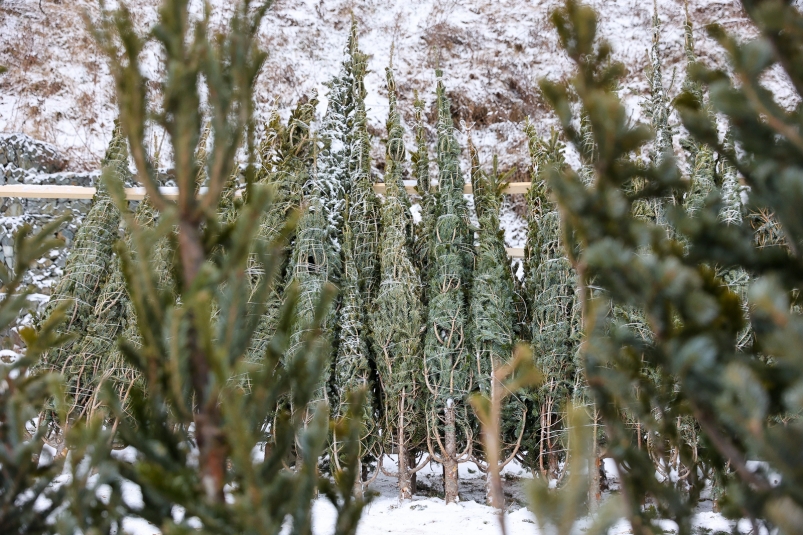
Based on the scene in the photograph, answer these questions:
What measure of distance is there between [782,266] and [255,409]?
2.38 feet

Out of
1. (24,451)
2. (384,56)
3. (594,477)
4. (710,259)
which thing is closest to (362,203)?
(594,477)

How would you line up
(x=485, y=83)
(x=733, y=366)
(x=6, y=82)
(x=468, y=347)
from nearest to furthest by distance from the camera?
(x=733, y=366) → (x=468, y=347) → (x=6, y=82) → (x=485, y=83)

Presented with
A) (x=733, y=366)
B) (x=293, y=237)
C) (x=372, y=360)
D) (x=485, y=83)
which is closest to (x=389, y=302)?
(x=372, y=360)

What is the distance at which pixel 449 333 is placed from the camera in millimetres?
4973

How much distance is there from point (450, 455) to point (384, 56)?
8.65 metres

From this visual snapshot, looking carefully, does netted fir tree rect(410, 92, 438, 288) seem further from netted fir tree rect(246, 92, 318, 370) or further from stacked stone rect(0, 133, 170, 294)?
stacked stone rect(0, 133, 170, 294)

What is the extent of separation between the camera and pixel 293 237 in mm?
5746

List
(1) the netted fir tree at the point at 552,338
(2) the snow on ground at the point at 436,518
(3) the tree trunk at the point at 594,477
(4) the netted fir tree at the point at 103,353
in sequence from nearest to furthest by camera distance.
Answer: (2) the snow on ground at the point at 436,518, (3) the tree trunk at the point at 594,477, (1) the netted fir tree at the point at 552,338, (4) the netted fir tree at the point at 103,353

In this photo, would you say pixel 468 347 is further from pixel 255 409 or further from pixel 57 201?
pixel 57 201

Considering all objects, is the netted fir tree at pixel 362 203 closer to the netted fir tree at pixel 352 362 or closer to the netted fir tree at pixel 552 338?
the netted fir tree at pixel 352 362

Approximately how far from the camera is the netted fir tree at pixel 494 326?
4.82 metres

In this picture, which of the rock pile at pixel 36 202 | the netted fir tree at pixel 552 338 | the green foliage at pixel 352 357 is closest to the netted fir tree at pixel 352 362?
the green foliage at pixel 352 357

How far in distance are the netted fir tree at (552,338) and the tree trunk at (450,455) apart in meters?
0.65

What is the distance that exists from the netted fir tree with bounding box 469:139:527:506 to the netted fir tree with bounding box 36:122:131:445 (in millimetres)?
3342
